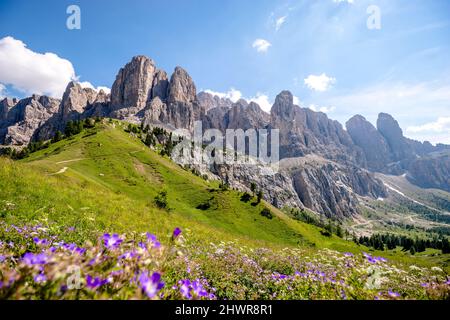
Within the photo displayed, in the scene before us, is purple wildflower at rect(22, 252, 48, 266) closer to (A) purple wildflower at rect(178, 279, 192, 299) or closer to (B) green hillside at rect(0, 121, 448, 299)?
(B) green hillside at rect(0, 121, 448, 299)

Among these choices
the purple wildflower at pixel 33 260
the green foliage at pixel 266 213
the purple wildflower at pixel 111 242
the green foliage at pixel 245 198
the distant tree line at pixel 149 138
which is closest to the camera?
the purple wildflower at pixel 33 260

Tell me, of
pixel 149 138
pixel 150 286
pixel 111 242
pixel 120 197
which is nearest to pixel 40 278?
pixel 111 242

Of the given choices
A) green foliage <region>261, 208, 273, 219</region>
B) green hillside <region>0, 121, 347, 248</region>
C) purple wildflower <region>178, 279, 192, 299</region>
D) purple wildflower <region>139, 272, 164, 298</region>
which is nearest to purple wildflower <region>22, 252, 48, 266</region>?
purple wildflower <region>139, 272, 164, 298</region>

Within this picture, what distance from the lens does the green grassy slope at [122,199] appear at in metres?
14.1

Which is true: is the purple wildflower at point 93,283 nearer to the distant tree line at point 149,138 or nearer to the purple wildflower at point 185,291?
the purple wildflower at point 185,291

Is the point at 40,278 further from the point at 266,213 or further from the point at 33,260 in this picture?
the point at 266,213

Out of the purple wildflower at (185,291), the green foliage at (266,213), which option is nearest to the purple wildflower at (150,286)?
the purple wildflower at (185,291)

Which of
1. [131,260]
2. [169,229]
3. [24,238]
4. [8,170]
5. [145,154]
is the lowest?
[169,229]

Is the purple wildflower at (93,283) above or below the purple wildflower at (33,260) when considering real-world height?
below
